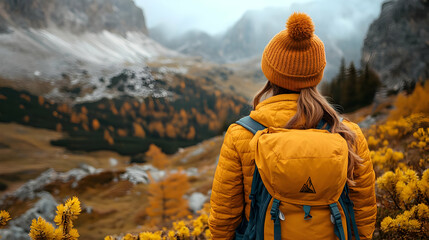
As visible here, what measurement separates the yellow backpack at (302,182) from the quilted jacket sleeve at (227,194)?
306mm

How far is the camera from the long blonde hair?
1.60 m

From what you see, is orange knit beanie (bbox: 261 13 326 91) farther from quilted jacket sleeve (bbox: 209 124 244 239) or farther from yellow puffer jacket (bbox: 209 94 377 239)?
quilted jacket sleeve (bbox: 209 124 244 239)

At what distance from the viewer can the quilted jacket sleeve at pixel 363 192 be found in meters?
1.84

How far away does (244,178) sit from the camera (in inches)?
72.4

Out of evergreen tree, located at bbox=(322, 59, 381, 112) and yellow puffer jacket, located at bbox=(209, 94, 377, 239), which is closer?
yellow puffer jacket, located at bbox=(209, 94, 377, 239)

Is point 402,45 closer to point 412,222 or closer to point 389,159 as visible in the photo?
point 389,159

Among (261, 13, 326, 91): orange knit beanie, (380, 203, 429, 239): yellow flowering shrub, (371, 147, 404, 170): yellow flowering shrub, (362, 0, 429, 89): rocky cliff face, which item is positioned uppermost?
(362, 0, 429, 89): rocky cliff face

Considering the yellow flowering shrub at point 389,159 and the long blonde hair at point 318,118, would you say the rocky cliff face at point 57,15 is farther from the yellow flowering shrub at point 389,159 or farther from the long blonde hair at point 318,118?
the yellow flowering shrub at point 389,159

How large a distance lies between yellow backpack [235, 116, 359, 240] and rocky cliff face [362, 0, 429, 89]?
56.9 m

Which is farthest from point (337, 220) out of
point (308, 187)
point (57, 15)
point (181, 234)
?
point (57, 15)

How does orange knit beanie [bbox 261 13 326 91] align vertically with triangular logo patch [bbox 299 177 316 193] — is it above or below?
above

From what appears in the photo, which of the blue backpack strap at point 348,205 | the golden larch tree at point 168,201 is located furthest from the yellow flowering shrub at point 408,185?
the golden larch tree at point 168,201

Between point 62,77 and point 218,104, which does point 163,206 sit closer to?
point 218,104

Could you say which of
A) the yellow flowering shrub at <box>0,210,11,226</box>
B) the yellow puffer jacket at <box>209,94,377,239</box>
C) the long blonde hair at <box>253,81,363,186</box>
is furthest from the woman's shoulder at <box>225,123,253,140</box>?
the yellow flowering shrub at <box>0,210,11,226</box>
